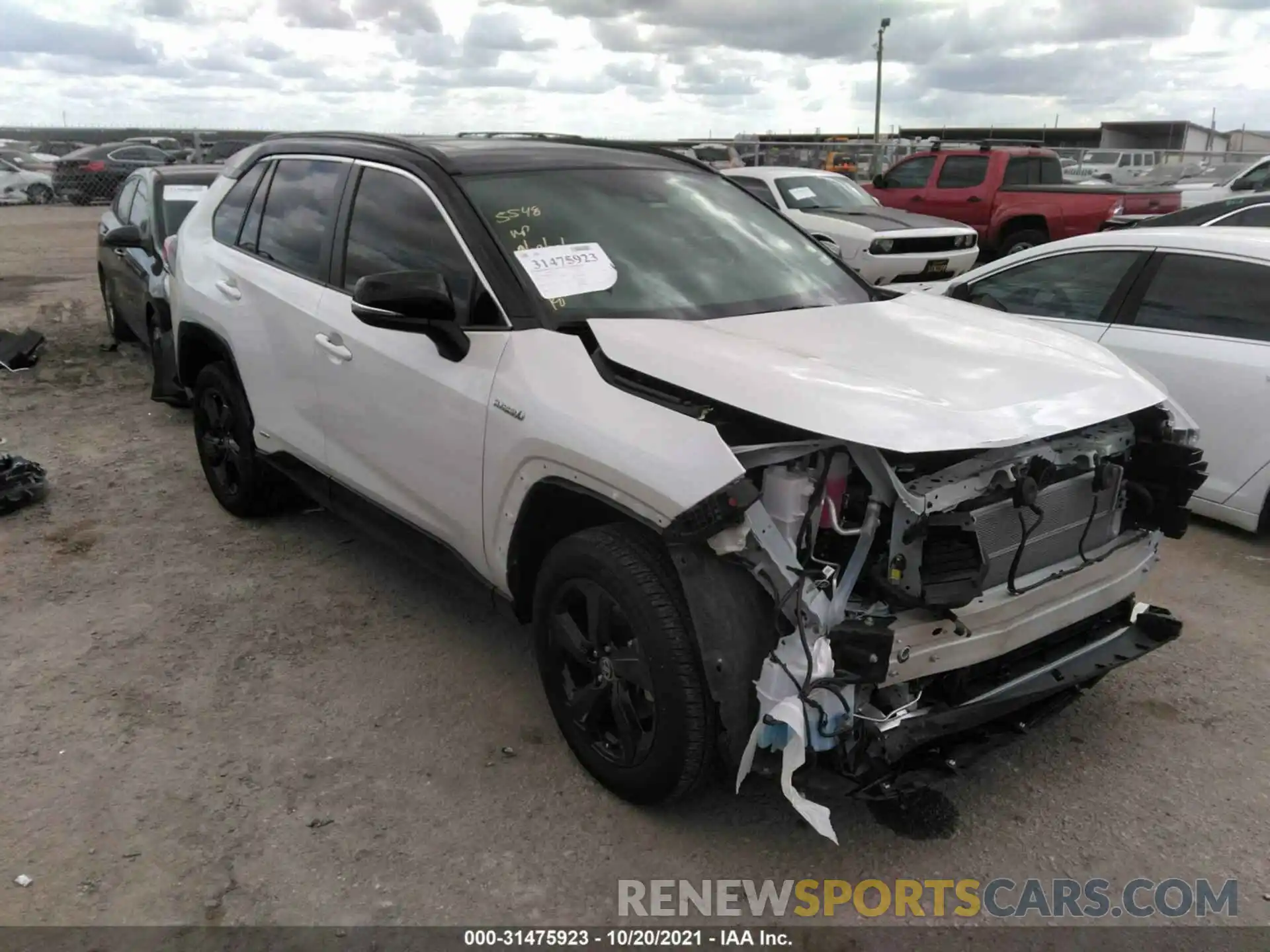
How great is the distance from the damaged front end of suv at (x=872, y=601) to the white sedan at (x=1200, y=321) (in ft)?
7.64

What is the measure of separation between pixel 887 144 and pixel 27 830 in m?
24.8

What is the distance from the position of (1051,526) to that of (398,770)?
222 cm

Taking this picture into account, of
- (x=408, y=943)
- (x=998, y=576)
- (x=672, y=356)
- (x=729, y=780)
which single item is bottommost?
(x=408, y=943)

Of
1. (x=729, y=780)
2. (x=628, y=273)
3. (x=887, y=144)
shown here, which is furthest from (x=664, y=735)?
(x=887, y=144)

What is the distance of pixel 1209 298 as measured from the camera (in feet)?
16.6

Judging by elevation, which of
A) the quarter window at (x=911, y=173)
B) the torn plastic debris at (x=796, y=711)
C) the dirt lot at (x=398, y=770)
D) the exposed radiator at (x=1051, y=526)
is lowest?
the dirt lot at (x=398, y=770)

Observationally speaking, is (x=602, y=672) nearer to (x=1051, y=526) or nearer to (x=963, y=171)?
(x=1051, y=526)

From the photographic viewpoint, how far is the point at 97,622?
423 centimetres

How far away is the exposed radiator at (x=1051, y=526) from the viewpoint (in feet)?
9.04

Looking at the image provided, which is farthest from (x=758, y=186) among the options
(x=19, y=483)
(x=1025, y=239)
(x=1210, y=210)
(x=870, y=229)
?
(x=19, y=483)

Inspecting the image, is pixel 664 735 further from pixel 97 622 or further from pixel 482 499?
pixel 97 622

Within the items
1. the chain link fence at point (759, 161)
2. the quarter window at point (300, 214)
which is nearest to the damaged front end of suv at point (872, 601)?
the quarter window at point (300, 214)

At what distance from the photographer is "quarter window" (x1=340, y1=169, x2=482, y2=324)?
Result: 3.35 m

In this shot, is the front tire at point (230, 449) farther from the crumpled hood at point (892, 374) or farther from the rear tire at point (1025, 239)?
the rear tire at point (1025, 239)
